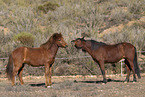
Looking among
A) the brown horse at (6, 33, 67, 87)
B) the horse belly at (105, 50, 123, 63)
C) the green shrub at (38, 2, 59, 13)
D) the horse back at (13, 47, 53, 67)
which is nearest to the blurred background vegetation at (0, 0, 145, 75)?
the green shrub at (38, 2, 59, 13)

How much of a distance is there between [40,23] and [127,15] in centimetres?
1206

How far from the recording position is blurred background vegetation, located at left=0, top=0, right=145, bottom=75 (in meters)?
15.9

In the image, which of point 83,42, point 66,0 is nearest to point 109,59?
point 83,42

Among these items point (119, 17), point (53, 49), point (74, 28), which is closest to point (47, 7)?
point (119, 17)

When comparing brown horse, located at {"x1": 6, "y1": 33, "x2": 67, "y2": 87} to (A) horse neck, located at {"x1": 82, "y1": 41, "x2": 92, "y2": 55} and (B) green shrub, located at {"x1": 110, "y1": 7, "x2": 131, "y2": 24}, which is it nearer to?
(A) horse neck, located at {"x1": 82, "y1": 41, "x2": 92, "y2": 55}

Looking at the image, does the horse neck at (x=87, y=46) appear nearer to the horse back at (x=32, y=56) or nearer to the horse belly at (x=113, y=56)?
the horse belly at (x=113, y=56)

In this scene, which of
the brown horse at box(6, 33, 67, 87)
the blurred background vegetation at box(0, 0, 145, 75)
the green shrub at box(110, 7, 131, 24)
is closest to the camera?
the brown horse at box(6, 33, 67, 87)

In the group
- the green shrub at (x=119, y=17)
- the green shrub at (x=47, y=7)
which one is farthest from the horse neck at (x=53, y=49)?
the green shrub at (x=47, y=7)

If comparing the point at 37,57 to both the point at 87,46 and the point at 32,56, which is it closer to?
the point at 32,56

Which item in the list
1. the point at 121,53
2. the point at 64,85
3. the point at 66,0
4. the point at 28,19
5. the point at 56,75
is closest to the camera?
the point at 64,85

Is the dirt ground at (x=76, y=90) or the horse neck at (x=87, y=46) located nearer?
the dirt ground at (x=76, y=90)

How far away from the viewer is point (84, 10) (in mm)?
30281

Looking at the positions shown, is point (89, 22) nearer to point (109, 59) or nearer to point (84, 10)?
point (84, 10)

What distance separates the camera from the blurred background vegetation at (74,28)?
15.9 meters
